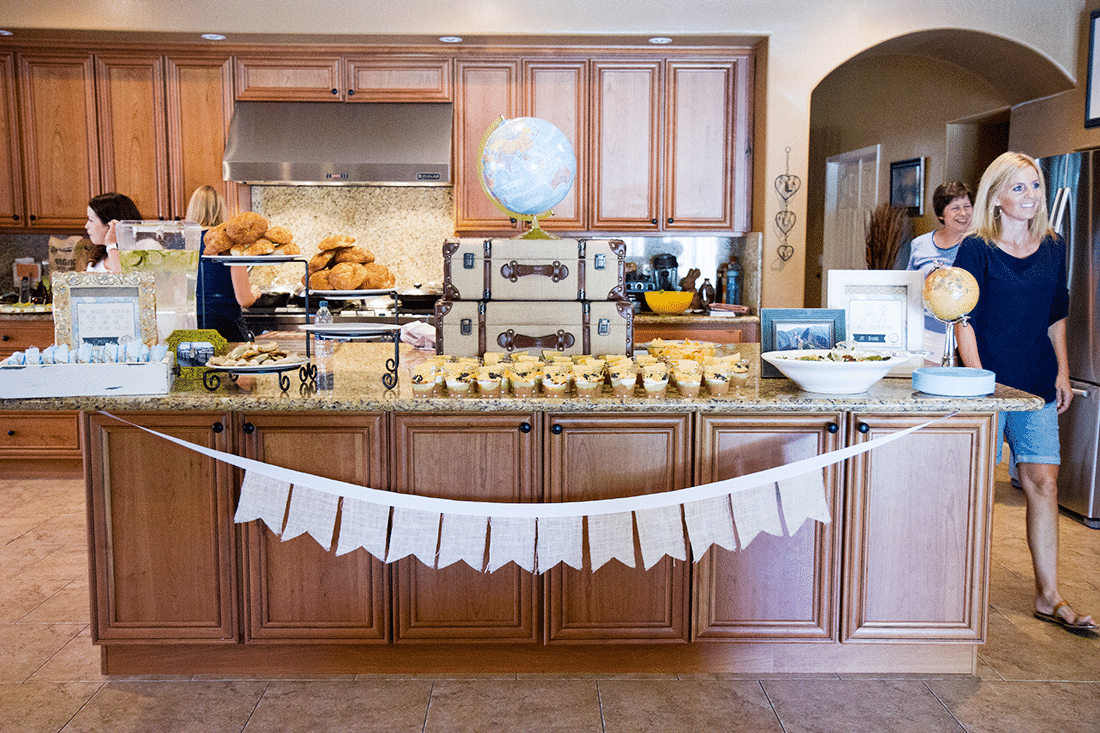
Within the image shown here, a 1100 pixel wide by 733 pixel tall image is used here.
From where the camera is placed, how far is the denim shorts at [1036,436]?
2.92 metres

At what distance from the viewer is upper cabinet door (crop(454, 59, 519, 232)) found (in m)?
5.04

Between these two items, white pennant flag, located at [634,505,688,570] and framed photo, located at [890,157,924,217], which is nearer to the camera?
white pennant flag, located at [634,505,688,570]

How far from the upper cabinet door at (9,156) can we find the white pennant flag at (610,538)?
4389mm

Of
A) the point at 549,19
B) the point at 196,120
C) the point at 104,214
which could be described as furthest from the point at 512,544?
the point at 196,120

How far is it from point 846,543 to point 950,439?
40 centimetres

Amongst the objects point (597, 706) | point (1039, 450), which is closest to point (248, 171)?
point (597, 706)

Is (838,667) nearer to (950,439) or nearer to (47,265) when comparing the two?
(950,439)

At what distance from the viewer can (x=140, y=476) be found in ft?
7.98

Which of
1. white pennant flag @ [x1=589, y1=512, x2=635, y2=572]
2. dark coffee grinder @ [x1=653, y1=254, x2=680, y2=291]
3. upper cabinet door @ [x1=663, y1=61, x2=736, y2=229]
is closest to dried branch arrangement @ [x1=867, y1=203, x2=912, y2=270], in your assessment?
upper cabinet door @ [x1=663, y1=61, x2=736, y2=229]

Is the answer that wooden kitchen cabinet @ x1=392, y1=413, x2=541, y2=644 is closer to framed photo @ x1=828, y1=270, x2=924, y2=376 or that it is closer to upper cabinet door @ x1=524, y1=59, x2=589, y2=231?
framed photo @ x1=828, y1=270, x2=924, y2=376

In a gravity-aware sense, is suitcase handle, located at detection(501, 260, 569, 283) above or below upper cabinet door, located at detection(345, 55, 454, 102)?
below

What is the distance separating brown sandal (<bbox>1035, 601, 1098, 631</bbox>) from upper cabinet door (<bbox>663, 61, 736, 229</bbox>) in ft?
9.09

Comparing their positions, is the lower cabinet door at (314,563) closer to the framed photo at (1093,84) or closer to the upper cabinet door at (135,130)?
the upper cabinet door at (135,130)

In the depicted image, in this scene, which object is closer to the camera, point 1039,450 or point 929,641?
point 929,641
